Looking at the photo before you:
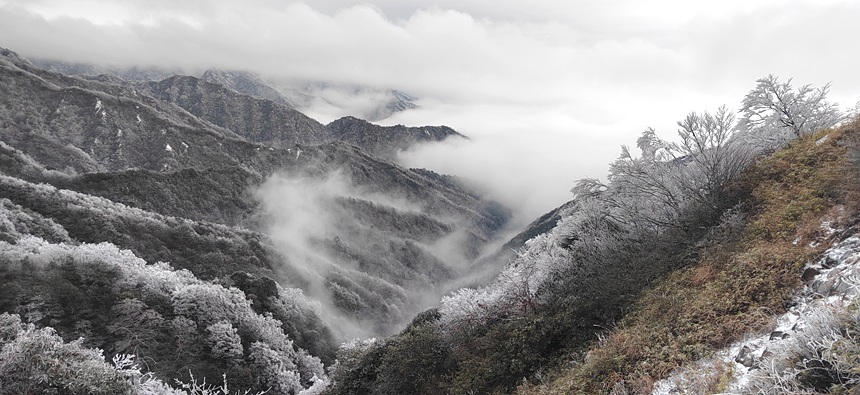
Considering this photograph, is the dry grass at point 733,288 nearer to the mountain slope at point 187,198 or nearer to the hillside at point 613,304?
the hillside at point 613,304

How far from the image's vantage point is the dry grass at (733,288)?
28.5 feet

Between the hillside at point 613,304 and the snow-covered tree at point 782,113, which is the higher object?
the snow-covered tree at point 782,113

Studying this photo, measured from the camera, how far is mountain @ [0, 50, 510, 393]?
36906 mm

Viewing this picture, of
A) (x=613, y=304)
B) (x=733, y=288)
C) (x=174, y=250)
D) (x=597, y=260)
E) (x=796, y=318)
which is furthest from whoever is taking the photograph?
(x=174, y=250)

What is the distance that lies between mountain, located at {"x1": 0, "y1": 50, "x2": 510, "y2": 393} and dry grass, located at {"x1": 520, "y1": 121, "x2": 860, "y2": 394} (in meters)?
19.6

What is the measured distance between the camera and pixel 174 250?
7500cm

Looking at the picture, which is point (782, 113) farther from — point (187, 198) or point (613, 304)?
point (187, 198)

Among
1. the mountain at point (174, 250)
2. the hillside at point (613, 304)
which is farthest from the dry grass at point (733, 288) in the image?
the mountain at point (174, 250)

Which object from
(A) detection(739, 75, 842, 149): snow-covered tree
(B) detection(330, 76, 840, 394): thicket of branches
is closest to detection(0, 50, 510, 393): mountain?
(B) detection(330, 76, 840, 394): thicket of branches

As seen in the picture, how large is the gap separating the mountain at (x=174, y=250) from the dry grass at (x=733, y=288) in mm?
19620

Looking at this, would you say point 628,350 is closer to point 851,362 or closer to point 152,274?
point 851,362

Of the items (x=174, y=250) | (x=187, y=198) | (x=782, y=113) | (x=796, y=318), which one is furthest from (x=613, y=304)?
(x=187, y=198)

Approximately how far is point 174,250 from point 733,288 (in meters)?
82.1

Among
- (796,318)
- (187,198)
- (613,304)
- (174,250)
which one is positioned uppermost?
(187,198)
